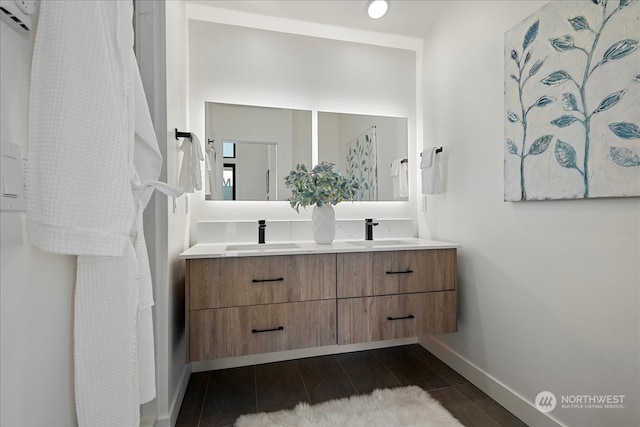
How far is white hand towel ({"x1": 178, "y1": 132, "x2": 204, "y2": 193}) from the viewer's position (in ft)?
5.52

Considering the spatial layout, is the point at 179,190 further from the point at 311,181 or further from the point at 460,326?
the point at 460,326

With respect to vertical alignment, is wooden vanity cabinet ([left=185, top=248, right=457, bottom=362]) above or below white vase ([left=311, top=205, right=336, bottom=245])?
below

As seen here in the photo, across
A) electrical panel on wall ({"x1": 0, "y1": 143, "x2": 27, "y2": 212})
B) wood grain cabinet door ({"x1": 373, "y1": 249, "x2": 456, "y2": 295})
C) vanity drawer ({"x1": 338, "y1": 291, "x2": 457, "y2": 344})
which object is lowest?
vanity drawer ({"x1": 338, "y1": 291, "x2": 457, "y2": 344})

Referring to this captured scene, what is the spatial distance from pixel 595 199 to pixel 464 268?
85 cm

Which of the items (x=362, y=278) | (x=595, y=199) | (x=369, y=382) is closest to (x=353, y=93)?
(x=362, y=278)

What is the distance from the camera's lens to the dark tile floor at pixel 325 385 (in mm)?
1501

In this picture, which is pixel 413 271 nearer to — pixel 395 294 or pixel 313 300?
pixel 395 294

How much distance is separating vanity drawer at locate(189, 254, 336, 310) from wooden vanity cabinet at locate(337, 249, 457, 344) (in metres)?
0.12

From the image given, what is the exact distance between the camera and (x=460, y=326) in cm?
191

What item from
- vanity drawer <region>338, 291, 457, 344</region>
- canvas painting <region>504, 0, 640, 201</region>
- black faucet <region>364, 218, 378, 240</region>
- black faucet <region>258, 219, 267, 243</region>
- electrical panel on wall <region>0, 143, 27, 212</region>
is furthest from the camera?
black faucet <region>364, 218, 378, 240</region>

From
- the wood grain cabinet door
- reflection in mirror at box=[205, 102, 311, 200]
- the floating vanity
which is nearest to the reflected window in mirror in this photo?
reflection in mirror at box=[205, 102, 311, 200]

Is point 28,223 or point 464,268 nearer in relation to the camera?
point 28,223

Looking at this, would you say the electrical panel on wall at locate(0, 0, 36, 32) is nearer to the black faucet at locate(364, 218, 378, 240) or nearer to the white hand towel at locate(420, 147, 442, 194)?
the black faucet at locate(364, 218, 378, 240)

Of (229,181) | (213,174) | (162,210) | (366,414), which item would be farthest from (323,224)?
(366,414)
